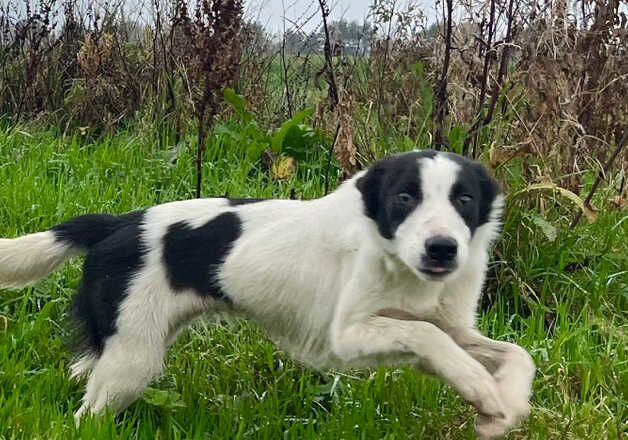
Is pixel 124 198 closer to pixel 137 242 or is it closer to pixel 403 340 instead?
pixel 137 242

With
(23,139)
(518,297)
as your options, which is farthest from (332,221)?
(23,139)

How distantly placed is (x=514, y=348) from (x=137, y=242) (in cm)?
148

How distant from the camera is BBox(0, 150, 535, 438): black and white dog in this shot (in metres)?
2.97

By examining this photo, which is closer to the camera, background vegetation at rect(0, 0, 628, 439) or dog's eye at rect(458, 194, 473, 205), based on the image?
dog's eye at rect(458, 194, 473, 205)

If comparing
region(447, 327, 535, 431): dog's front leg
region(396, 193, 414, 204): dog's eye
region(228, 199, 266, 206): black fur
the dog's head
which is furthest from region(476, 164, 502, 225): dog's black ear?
region(228, 199, 266, 206): black fur

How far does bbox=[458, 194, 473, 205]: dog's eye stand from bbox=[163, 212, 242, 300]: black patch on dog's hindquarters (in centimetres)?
101

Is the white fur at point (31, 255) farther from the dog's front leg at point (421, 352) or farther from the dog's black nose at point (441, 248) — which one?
the dog's black nose at point (441, 248)

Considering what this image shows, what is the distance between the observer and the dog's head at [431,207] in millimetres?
2859

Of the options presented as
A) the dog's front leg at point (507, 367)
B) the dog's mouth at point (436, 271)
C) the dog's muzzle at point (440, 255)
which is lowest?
the dog's front leg at point (507, 367)

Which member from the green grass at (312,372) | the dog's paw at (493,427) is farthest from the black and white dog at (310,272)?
the green grass at (312,372)

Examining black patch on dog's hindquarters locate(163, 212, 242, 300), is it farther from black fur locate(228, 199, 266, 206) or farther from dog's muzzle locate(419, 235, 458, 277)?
dog's muzzle locate(419, 235, 458, 277)

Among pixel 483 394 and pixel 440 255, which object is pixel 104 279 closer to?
pixel 440 255

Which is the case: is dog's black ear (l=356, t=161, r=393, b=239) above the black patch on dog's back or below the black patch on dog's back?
above

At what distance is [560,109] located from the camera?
471cm
